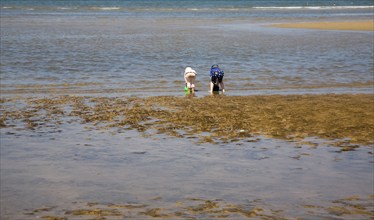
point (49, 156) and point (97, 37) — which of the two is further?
point (97, 37)

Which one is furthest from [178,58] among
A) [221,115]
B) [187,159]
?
[187,159]

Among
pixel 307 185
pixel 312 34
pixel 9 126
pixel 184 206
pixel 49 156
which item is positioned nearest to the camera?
pixel 184 206

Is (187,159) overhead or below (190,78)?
below

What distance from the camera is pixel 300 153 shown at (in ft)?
34.7

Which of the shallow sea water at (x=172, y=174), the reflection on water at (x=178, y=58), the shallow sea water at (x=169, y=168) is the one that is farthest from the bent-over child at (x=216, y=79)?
the shallow sea water at (x=172, y=174)

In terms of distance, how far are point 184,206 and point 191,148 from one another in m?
3.16

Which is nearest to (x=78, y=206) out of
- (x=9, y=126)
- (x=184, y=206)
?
(x=184, y=206)

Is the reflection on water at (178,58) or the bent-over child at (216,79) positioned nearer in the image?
the bent-over child at (216,79)

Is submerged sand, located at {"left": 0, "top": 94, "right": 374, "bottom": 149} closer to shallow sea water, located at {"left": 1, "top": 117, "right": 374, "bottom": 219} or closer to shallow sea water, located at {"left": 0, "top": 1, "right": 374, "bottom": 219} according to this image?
shallow sea water, located at {"left": 0, "top": 1, "right": 374, "bottom": 219}

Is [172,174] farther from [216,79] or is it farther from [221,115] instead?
[216,79]

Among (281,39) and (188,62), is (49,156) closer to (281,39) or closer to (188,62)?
(188,62)

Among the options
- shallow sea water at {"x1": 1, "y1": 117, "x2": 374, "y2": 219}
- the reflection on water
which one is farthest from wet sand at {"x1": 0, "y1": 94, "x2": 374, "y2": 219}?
the reflection on water

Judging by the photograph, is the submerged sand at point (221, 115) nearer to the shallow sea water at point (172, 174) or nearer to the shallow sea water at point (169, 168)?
the shallow sea water at point (169, 168)

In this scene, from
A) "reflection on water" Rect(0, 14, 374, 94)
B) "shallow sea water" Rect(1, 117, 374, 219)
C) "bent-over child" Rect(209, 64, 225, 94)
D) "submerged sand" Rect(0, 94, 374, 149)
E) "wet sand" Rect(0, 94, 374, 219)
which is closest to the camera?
"wet sand" Rect(0, 94, 374, 219)
